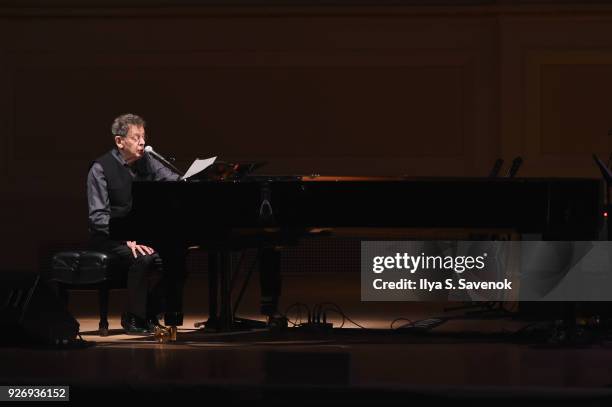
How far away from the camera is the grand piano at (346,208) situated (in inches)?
190

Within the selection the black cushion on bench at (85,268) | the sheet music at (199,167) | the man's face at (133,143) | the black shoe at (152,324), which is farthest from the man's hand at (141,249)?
the sheet music at (199,167)

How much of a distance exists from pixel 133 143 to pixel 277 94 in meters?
3.73

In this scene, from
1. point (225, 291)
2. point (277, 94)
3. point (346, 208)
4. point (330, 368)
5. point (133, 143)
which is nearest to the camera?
point (330, 368)

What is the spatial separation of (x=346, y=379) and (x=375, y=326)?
6.83 ft

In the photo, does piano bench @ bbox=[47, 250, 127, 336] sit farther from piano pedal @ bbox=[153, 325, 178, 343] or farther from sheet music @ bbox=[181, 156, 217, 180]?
sheet music @ bbox=[181, 156, 217, 180]

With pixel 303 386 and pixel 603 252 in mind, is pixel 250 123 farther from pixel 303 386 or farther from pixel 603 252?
pixel 303 386

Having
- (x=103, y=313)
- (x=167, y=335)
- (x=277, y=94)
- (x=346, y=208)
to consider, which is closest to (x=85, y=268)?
(x=103, y=313)

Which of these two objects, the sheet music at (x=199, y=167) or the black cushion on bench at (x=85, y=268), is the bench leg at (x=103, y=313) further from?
the sheet music at (x=199, y=167)

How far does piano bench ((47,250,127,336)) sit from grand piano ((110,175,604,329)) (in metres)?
0.49

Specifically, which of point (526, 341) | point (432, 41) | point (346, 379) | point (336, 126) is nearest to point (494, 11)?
point (432, 41)

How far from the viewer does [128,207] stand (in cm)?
555

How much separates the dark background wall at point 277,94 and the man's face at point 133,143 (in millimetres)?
3560

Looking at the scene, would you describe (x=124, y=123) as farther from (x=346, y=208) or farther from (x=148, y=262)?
(x=346, y=208)

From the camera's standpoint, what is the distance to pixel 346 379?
3.70 m
